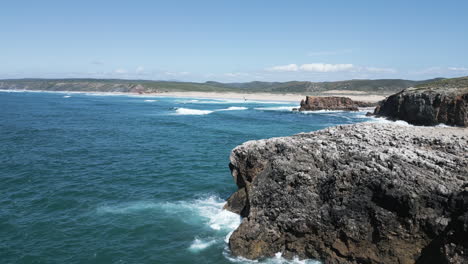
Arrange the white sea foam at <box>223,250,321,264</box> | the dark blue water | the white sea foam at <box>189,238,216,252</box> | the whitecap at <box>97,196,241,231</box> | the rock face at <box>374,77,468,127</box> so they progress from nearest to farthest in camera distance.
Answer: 1. the white sea foam at <box>223,250,321,264</box>
2. the dark blue water
3. the white sea foam at <box>189,238,216,252</box>
4. the whitecap at <box>97,196,241,231</box>
5. the rock face at <box>374,77,468,127</box>

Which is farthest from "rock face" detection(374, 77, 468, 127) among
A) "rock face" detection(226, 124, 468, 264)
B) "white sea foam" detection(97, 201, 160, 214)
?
"white sea foam" detection(97, 201, 160, 214)

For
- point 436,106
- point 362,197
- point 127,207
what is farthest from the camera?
point 436,106

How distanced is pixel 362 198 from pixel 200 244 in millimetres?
7763

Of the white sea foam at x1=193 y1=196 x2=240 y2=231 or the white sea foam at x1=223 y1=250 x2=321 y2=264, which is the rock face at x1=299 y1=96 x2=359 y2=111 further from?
the white sea foam at x1=223 y1=250 x2=321 y2=264

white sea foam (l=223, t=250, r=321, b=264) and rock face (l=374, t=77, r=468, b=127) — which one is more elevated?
rock face (l=374, t=77, r=468, b=127)

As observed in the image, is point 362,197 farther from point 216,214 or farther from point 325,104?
point 325,104

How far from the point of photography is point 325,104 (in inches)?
3794

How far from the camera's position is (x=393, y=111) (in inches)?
2591

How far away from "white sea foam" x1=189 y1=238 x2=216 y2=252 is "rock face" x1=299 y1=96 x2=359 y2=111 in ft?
261

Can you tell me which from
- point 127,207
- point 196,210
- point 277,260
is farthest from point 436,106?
point 127,207

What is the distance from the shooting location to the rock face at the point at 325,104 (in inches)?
3681

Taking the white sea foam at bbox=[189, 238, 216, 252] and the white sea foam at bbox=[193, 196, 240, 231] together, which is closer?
the white sea foam at bbox=[189, 238, 216, 252]

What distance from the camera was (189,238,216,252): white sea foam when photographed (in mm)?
15195

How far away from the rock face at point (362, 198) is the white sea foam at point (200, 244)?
1.50 m
